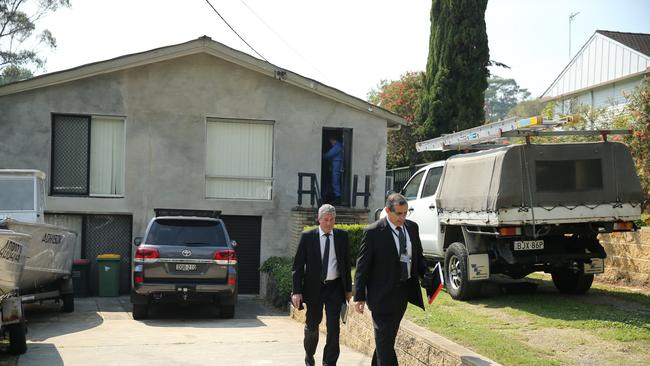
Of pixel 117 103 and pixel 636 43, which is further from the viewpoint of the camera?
pixel 636 43

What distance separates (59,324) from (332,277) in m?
7.24

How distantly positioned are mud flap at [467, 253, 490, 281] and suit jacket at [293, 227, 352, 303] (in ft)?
9.77

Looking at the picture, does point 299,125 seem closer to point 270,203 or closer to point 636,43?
point 270,203

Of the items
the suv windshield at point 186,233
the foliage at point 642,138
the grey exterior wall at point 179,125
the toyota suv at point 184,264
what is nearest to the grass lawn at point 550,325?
the foliage at point 642,138

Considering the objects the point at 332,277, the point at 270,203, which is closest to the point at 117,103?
the point at 270,203

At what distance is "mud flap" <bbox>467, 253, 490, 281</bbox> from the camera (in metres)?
10.2

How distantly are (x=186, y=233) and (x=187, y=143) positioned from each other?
5790mm

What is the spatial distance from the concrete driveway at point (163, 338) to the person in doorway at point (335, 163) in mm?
4882

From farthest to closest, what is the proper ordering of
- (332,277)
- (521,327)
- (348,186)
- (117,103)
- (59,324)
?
(348,186), (117,103), (59,324), (521,327), (332,277)

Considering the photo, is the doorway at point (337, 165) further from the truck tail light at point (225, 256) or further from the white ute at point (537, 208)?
the white ute at point (537, 208)

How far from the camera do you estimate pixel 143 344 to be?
1034 cm

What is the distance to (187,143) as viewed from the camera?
1880 cm

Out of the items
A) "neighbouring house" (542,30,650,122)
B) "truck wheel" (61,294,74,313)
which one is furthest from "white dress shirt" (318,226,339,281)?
"neighbouring house" (542,30,650,122)

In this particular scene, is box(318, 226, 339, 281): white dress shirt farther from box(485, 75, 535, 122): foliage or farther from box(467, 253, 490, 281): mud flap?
box(485, 75, 535, 122): foliage
